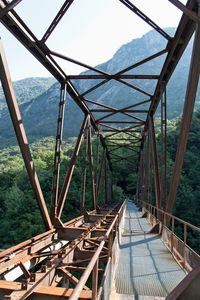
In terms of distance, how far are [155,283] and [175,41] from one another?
6050 millimetres

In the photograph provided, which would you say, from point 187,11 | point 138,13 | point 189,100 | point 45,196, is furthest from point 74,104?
point 187,11

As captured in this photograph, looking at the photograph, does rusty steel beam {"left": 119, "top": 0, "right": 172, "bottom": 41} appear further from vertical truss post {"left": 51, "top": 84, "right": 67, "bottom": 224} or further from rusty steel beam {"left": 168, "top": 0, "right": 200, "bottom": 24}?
vertical truss post {"left": 51, "top": 84, "right": 67, "bottom": 224}

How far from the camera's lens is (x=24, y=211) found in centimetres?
4216

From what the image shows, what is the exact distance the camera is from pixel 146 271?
23.7 ft

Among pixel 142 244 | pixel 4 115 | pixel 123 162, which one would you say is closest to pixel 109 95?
pixel 4 115

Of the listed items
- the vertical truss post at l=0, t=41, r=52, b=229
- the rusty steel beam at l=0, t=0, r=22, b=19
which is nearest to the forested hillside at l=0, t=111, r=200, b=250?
the vertical truss post at l=0, t=41, r=52, b=229

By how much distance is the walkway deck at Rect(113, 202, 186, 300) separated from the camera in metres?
5.83

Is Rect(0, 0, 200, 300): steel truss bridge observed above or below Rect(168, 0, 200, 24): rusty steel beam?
below

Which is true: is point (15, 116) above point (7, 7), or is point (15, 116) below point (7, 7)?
below

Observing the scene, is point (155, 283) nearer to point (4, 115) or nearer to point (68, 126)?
point (68, 126)

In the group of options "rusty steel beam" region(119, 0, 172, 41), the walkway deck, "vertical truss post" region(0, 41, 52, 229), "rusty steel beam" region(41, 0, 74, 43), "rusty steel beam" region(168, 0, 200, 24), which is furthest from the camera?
"rusty steel beam" region(119, 0, 172, 41)

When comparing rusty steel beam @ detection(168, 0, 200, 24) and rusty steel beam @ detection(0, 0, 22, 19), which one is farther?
rusty steel beam @ detection(0, 0, 22, 19)

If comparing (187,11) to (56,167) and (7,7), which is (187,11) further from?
(56,167)

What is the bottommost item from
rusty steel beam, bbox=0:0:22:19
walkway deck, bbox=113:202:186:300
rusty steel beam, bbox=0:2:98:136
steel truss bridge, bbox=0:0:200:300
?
walkway deck, bbox=113:202:186:300
